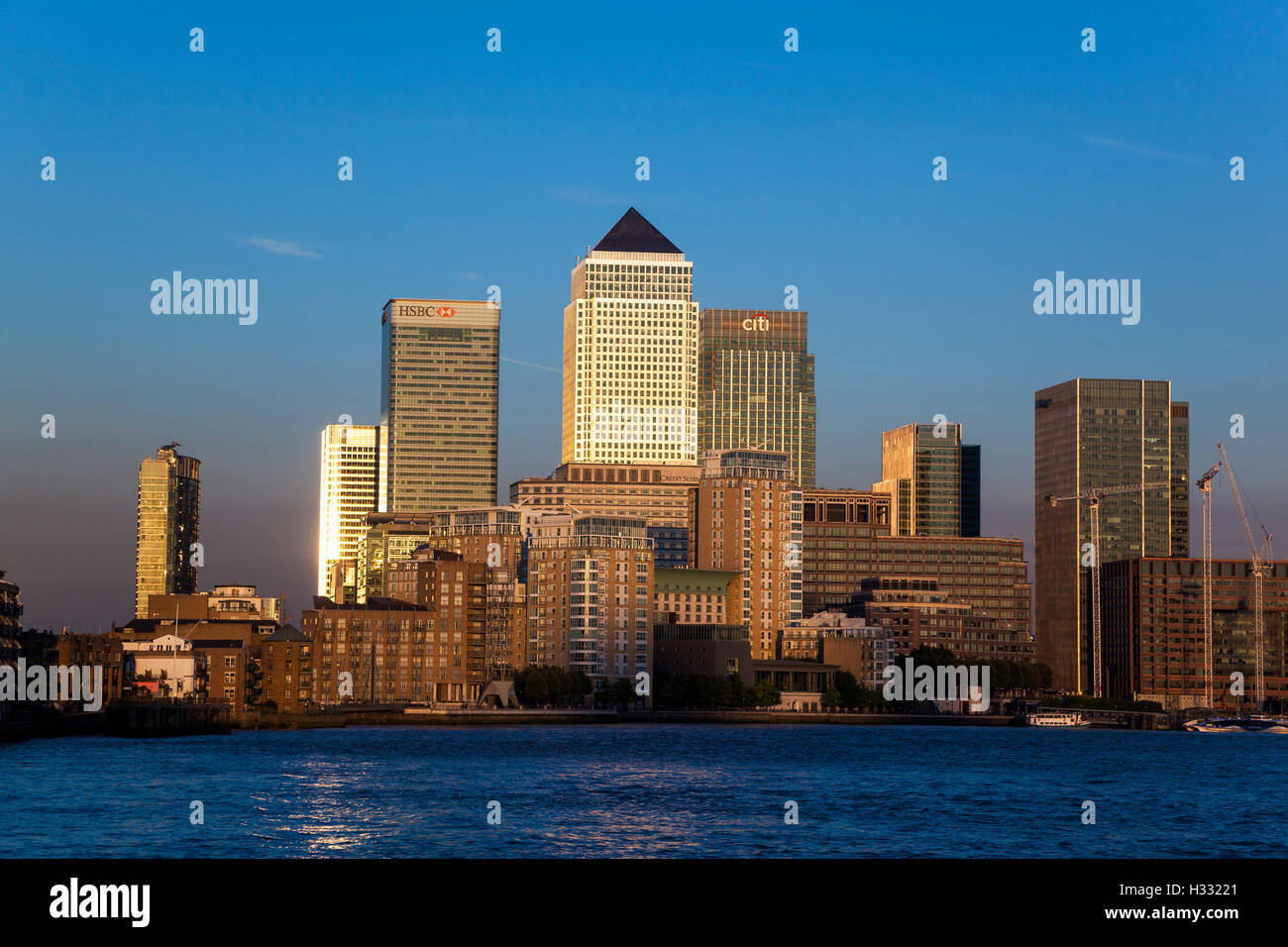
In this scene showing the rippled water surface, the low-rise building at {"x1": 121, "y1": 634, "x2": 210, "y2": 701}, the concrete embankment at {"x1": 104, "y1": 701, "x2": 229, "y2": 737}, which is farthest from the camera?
the low-rise building at {"x1": 121, "y1": 634, "x2": 210, "y2": 701}

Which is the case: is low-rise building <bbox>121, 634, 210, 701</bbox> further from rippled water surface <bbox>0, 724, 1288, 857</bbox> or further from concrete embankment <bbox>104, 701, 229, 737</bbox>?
rippled water surface <bbox>0, 724, 1288, 857</bbox>

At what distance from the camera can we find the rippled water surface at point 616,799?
58062 millimetres

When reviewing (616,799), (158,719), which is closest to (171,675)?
(158,719)

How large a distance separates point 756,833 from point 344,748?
7795 centimetres

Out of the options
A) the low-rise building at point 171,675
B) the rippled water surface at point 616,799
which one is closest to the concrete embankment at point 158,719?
the rippled water surface at point 616,799

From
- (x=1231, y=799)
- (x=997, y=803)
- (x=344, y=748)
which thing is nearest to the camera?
(x=997, y=803)

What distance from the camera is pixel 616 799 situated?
8006 cm

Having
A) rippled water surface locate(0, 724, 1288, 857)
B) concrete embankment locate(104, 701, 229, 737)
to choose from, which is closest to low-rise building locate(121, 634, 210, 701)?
concrete embankment locate(104, 701, 229, 737)

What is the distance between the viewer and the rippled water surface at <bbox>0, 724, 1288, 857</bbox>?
190ft

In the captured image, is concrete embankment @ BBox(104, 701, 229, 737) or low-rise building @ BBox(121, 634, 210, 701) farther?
low-rise building @ BBox(121, 634, 210, 701)

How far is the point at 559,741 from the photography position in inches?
5945
